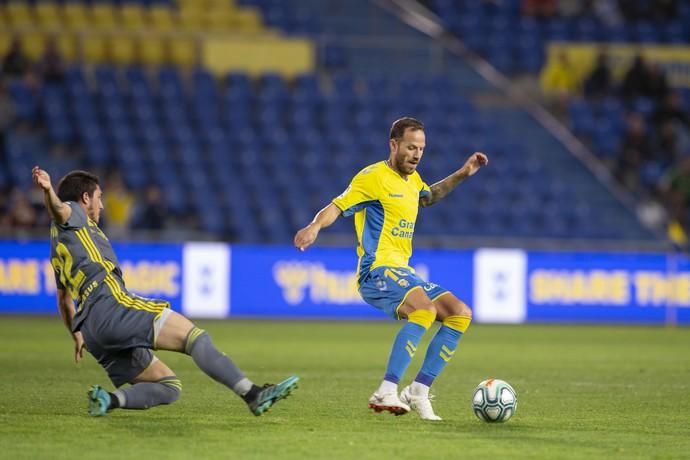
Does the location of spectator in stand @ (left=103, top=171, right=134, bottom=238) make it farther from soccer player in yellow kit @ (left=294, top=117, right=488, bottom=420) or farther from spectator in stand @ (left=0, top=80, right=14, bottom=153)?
soccer player in yellow kit @ (left=294, top=117, right=488, bottom=420)

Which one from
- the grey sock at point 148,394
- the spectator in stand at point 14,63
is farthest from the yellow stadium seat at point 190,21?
the grey sock at point 148,394

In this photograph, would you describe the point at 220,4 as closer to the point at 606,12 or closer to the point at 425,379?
the point at 606,12

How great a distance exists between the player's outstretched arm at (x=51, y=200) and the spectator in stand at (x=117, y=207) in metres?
14.0

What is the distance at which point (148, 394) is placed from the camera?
27.7 feet

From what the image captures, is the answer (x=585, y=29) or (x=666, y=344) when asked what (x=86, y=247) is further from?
(x=585, y=29)

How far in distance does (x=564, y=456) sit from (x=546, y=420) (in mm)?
1840

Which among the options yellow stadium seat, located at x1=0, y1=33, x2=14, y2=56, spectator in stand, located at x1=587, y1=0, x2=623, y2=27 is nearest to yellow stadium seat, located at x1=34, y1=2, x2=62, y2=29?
yellow stadium seat, located at x1=0, y1=33, x2=14, y2=56

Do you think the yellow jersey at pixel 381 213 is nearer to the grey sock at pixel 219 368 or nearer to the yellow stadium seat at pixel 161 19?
the grey sock at pixel 219 368

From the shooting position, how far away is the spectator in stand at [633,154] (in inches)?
1075

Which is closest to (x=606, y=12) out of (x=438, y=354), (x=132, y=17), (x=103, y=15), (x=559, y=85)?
(x=559, y=85)

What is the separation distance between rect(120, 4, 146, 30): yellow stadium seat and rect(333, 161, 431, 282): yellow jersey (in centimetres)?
1955

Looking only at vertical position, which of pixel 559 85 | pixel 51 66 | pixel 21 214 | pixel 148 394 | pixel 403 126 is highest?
pixel 559 85

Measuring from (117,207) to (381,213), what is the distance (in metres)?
14.0

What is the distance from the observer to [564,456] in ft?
23.7
